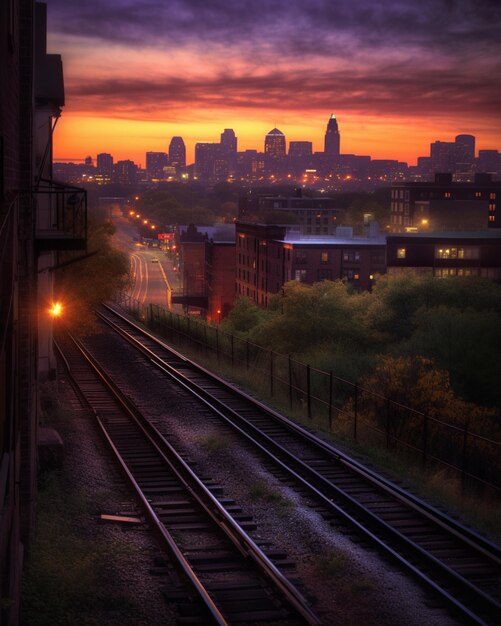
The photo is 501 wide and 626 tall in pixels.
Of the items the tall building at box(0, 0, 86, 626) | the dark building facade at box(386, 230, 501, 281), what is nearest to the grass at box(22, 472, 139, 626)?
the tall building at box(0, 0, 86, 626)

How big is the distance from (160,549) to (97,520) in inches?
66.3

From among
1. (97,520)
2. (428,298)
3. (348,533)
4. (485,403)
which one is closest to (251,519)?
(348,533)

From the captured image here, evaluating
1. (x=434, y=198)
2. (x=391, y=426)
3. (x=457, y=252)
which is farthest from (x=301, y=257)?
(x=434, y=198)

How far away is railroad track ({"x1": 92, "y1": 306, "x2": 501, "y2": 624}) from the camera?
10430 millimetres

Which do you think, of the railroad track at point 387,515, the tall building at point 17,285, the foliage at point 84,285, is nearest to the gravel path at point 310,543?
the railroad track at point 387,515

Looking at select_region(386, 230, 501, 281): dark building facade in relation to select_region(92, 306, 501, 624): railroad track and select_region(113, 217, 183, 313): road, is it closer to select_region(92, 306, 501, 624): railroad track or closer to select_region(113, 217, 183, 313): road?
select_region(113, 217, 183, 313): road

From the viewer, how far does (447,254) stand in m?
86.2

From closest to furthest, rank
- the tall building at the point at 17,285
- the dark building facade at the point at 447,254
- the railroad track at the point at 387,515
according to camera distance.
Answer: the tall building at the point at 17,285, the railroad track at the point at 387,515, the dark building facade at the point at 447,254

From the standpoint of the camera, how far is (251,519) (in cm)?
1336

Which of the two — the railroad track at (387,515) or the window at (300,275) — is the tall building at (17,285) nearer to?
the railroad track at (387,515)

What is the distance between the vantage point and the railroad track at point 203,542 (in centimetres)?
974

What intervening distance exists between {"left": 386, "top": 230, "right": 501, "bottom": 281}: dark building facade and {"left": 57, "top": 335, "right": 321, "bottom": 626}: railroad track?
6705cm

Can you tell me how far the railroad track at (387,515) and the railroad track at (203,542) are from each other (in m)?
1.73

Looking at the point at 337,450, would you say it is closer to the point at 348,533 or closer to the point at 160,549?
the point at 348,533
